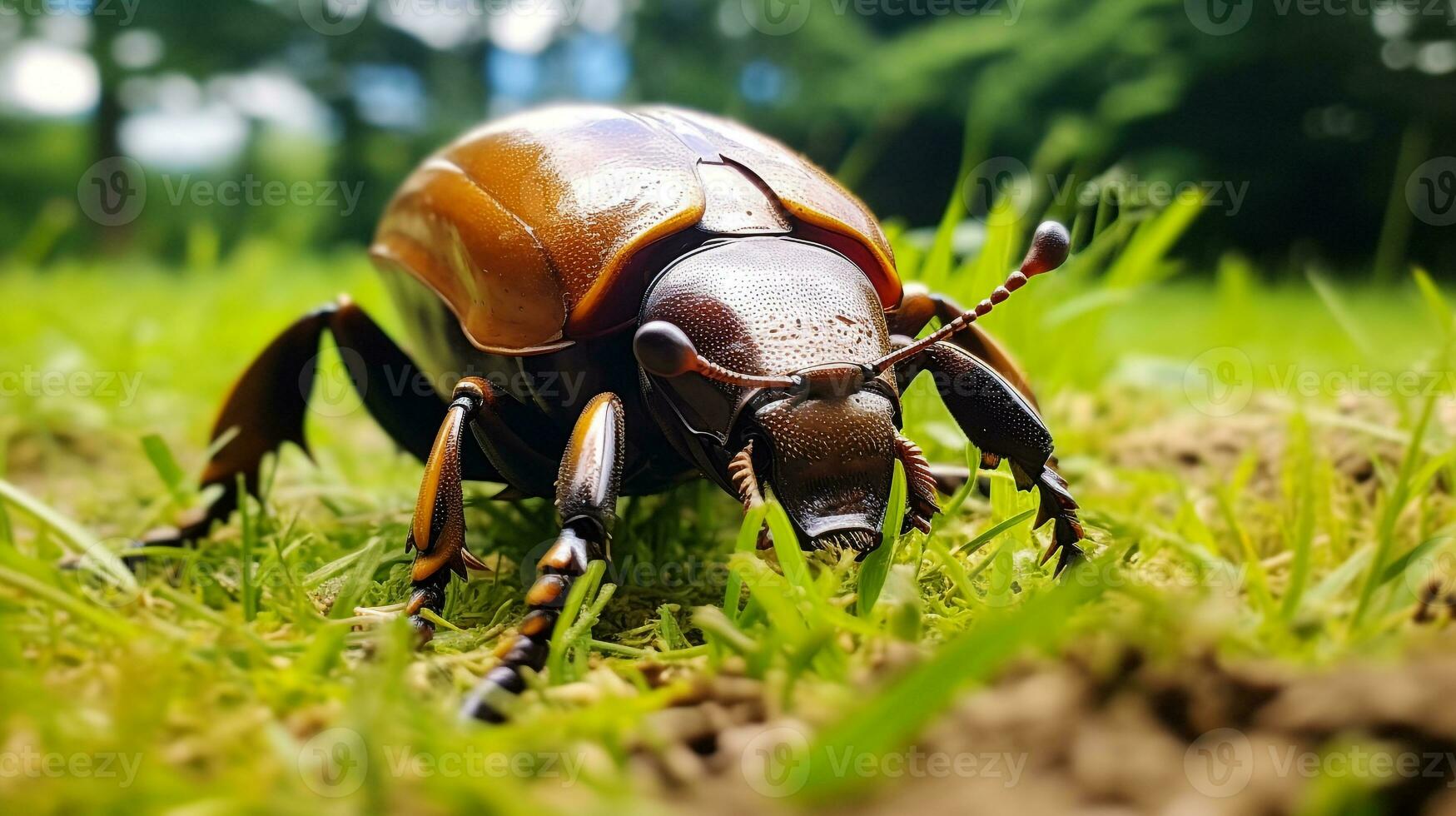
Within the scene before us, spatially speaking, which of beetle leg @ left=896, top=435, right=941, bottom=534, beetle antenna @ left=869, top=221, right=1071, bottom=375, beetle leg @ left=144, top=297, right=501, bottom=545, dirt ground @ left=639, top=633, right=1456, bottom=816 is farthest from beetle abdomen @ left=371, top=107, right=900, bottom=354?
dirt ground @ left=639, top=633, right=1456, bottom=816

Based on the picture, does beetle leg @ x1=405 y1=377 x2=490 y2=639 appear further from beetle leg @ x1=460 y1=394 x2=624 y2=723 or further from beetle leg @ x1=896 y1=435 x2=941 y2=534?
beetle leg @ x1=896 y1=435 x2=941 y2=534

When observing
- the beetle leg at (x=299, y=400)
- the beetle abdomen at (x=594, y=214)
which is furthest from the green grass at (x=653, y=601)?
the beetle abdomen at (x=594, y=214)

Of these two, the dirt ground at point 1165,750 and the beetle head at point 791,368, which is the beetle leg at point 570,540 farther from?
the dirt ground at point 1165,750

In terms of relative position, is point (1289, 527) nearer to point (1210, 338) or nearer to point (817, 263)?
point (817, 263)

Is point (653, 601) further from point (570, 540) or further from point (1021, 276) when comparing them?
point (1021, 276)

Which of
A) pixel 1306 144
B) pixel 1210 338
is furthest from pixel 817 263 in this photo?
pixel 1306 144
